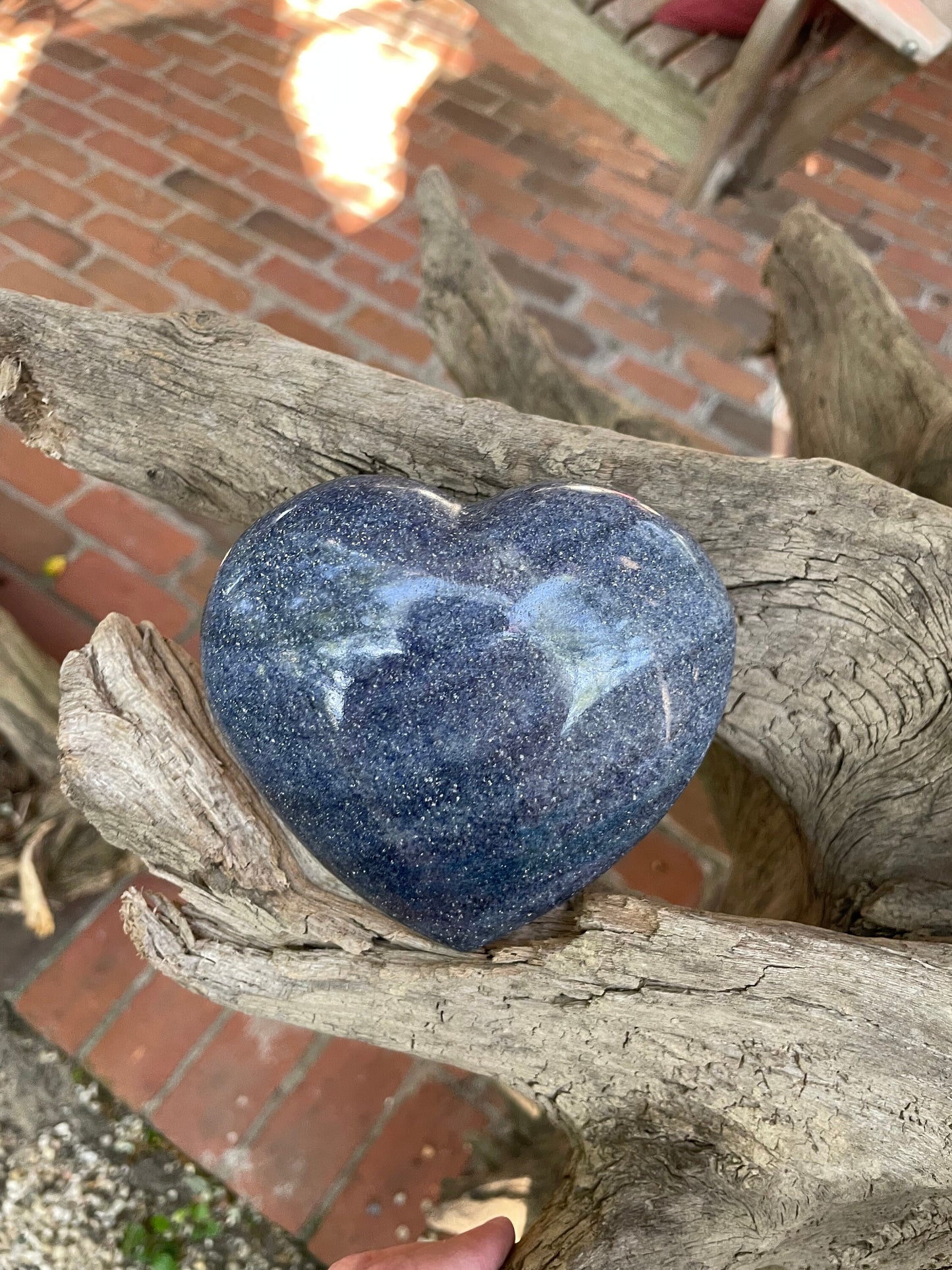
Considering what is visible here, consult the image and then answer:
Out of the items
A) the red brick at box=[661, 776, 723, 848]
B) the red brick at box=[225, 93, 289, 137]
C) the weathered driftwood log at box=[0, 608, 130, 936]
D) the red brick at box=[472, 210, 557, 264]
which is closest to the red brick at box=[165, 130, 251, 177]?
the red brick at box=[225, 93, 289, 137]

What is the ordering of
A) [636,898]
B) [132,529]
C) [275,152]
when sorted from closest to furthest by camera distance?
[636,898], [132,529], [275,152]

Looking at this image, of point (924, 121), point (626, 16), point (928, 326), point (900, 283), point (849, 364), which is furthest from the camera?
point (924, 121)

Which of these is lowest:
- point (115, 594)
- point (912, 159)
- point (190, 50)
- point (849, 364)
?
point (115, 594)

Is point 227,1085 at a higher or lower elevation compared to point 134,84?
lower

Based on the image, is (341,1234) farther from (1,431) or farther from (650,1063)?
(1,431)

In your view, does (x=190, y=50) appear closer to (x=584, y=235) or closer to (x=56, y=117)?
(x=56, y=117)

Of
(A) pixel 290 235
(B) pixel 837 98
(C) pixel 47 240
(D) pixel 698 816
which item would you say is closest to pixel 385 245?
(A) pixel 290 235

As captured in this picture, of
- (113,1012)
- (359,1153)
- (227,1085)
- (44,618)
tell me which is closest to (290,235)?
(44,618)

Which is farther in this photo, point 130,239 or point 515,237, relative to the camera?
point 515,237

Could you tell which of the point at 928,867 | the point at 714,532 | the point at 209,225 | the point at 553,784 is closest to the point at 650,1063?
the point at 553,784
